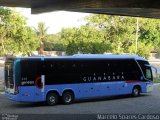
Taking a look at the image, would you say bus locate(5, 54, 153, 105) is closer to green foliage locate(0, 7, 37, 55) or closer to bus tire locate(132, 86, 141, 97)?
bus tire locate(132, 86, 141, 97)

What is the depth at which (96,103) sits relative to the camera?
2419 centimetres

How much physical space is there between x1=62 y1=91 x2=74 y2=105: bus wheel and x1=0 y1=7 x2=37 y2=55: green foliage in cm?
1839

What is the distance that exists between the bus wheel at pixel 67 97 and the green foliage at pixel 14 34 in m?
18.4

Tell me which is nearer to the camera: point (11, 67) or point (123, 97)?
point (11, 67)

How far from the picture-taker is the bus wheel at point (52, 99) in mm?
22977

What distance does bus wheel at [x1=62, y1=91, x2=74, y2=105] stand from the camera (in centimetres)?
2359

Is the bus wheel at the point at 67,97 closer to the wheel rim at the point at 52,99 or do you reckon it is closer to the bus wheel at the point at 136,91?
the wheel rim at the point at 52,99

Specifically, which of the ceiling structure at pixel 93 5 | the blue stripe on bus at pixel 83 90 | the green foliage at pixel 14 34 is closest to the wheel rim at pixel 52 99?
the blue stripe on bus at pixel 83 90

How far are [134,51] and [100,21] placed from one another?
666cm

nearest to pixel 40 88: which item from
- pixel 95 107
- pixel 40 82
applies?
pixel 40 82

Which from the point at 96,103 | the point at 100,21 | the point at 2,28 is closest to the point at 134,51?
the point at 100,21

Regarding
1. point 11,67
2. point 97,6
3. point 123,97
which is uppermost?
point 97,6

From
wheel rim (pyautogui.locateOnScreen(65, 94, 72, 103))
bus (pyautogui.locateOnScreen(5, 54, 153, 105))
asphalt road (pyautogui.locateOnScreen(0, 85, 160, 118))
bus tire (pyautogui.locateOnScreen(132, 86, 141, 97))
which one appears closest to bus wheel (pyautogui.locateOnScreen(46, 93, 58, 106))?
bus (pyautogui.locateOnScreen(5, 54, 153, 105))

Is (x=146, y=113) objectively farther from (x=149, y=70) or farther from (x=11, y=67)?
(x=149, y=70)
